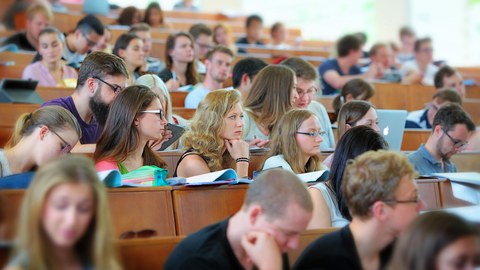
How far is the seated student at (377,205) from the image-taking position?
2516 mm

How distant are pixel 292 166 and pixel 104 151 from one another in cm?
91

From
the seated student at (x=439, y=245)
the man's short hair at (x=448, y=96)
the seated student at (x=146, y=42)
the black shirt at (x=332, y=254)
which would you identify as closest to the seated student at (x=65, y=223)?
the black shirt at (x=332, y=254)

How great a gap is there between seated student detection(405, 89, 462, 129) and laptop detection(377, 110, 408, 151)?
0.91m

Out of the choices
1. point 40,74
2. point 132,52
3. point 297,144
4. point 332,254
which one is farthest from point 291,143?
point 40,74

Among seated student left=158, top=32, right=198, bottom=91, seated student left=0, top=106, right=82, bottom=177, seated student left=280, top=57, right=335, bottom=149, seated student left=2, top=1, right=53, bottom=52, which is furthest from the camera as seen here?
seated student left=2, top=1, right=53, bottom=52

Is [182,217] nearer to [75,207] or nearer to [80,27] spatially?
[75,207]

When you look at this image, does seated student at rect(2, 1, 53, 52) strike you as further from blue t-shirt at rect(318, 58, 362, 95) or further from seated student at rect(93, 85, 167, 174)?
seated student at rect(93, 85, 167, 174)

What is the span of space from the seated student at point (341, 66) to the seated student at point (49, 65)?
7.49 feet

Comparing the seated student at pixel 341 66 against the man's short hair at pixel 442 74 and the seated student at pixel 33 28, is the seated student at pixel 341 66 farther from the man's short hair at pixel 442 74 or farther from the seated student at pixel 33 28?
the seated student at pixel 33 28

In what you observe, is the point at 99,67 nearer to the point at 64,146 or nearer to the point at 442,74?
the point at 64,146

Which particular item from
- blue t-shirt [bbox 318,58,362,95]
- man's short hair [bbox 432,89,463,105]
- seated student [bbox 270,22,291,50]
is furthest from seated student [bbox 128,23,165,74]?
seated student [bbox 270,22,291,50]

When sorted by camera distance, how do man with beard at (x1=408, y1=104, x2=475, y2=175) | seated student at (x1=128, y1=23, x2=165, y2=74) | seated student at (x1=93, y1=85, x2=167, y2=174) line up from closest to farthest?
1. seated student at (x1=93, y1=85, x2=167, y2=174)
2. man with beard at (x1=408, y1=104, x2=475, y2=175)
3. seated student at (x1=128, y1=23, x2=165, y2=74)

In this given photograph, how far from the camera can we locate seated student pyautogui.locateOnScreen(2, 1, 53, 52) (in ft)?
22.7

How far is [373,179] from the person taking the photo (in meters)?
2.55
